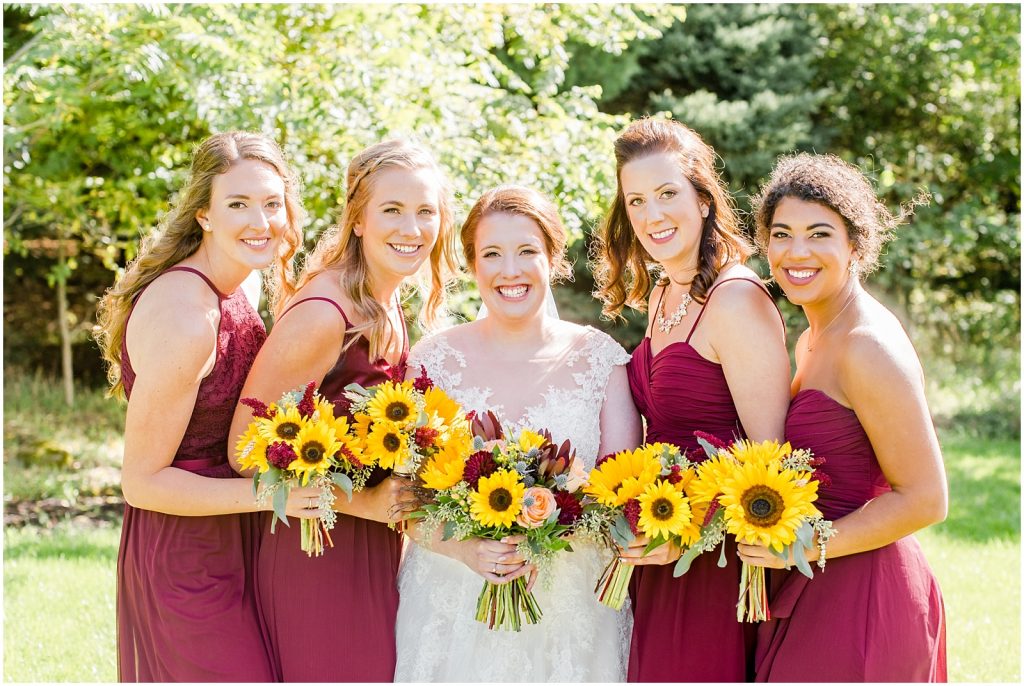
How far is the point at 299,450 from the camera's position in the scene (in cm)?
319

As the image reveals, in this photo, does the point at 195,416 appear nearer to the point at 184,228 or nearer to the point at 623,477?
the point at 184,228

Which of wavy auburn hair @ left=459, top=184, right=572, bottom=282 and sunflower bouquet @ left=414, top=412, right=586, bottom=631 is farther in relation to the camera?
wavy auburn hair @ left=459, top=184, right=572, bottom=282

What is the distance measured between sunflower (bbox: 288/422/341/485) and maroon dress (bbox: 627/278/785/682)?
51.4 inches

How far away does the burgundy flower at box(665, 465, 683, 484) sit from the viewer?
318 centimetres

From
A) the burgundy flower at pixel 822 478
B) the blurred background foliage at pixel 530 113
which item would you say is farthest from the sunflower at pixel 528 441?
the blurred background foliage at pixel 530 113

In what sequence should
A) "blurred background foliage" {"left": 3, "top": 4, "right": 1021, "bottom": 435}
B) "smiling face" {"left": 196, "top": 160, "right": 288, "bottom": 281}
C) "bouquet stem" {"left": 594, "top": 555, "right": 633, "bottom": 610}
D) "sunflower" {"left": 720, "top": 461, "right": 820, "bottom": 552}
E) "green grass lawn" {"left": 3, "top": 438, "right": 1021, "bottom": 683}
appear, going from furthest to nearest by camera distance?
"blurred background foliage" {"left": 3, "top": 4, "right": 1021, "bottom": 435} < "green grass lawn" {"left": 3, "top": 438, "right": 1021, "bottom": 683} < "smiling face" {"left": 196, "top": 160, "right": 288, "bottom": 281} < "bouquet stem" {"left": 594, "top": 555, "right": 633, "bottom": 610} < "sunflower" {"left": 720, "top": 461, "right": 820, "bottom": 552}

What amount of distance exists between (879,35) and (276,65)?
1300 centimetres

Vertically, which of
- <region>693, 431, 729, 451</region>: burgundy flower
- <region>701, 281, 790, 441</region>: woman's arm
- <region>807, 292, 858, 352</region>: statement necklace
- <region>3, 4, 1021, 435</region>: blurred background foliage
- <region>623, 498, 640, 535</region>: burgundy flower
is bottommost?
<region>623, 498, 640, 535</region>: burgundy flower

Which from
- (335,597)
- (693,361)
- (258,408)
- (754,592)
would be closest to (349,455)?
(258,408)

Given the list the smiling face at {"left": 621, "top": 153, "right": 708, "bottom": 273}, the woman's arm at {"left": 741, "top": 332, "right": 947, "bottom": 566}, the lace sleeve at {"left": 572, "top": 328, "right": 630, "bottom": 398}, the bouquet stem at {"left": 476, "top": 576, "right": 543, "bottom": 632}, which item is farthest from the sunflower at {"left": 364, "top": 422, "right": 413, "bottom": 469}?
the woman's arm at {"left": 741, "top": 332, "right": 947, "bottom": 566}

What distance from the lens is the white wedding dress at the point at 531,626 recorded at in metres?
3.73

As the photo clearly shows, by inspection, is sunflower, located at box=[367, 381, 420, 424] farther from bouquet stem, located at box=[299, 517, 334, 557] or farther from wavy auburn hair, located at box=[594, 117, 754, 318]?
wavy auburn hair, located at box=[594, 117, 754, 318]

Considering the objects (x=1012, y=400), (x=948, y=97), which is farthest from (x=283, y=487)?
(x=948, y=97)

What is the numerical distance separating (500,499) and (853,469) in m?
1.26
